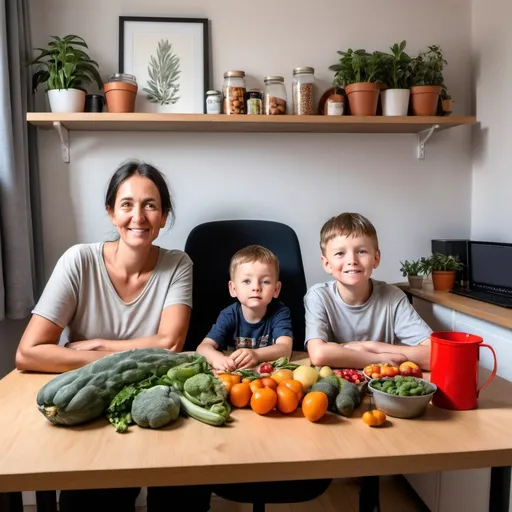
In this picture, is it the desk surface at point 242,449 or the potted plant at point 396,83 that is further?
the potted plant at point 396,83

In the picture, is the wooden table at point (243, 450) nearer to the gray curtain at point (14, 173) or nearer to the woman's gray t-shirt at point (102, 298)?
the woman's gray t-shirt at point (102, 298)

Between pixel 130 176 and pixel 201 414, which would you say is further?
pixel 130 176

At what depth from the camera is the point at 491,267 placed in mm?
2123

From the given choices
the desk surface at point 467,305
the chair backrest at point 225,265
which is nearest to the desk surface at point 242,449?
the desk surface at point 467,305

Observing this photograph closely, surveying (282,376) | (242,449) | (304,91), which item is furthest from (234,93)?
(242,449)

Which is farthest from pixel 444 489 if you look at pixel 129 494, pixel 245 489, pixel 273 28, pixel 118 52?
pixel 118 52

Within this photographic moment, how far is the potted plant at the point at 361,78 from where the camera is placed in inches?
87.4

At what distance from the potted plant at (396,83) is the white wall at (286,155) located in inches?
8.1

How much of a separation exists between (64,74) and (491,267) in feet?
6.14

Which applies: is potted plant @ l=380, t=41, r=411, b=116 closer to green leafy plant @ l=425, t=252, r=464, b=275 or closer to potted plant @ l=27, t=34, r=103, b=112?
green leafy plant @ l=425, t=252, r=464, b=275

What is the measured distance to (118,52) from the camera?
7.60ft

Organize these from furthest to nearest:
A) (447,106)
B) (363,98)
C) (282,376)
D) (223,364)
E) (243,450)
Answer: (447,106), (363,98), (223,364), (282,376), (243,450)

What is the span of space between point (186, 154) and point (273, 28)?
0.69m

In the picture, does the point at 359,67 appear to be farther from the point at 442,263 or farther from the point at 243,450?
the point at 243,450
